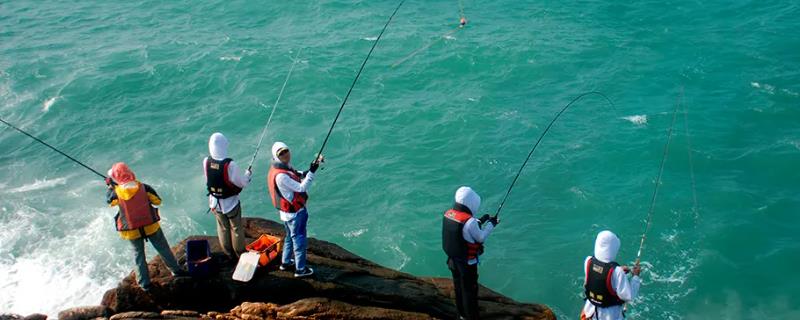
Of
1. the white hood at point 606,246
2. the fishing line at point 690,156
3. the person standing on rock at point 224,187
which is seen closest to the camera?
the white hood at point 606,246

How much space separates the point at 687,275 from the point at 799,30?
1657cm

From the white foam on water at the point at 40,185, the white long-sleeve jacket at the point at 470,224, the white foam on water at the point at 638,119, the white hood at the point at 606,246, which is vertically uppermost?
the white long-sleeve jacket at the point at 470,224

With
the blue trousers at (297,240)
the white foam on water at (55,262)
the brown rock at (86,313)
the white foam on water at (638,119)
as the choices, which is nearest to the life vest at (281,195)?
the blue trousers at (297,240)

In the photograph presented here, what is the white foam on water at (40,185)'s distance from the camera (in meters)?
20.1

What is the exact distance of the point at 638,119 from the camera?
73.3 feet

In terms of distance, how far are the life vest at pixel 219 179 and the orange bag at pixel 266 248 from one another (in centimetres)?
96

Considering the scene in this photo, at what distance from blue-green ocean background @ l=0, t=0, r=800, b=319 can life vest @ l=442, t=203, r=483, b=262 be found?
690 centimetres

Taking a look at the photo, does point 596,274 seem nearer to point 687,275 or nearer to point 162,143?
point 687,275

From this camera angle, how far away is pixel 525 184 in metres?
19.5

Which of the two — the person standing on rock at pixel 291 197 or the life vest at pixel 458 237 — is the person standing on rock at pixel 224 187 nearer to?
the person standing on rock at pixel 291 197

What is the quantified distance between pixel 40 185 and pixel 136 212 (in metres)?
13.6

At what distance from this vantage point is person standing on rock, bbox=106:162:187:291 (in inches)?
345

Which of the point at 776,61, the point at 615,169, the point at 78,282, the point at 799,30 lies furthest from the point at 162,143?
the point at 799,30

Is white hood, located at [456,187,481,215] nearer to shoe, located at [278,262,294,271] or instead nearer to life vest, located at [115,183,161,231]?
shoe, located at [278,262,294,271]
